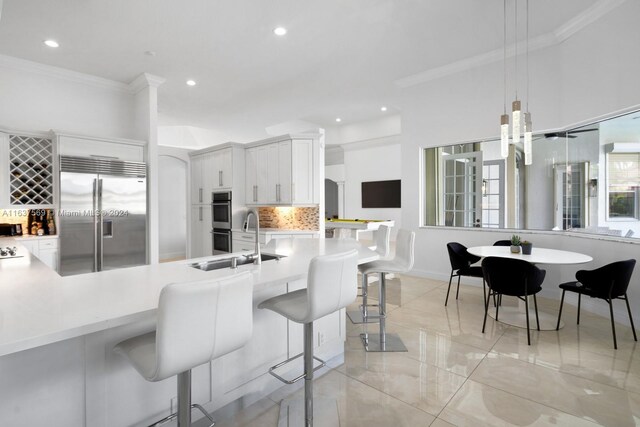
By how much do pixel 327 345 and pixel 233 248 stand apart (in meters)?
3.62

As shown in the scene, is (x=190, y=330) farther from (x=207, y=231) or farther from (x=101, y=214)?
(x=207, y=231)

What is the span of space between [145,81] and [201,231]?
2.93 m

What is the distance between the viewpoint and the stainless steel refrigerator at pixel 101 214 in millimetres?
4074

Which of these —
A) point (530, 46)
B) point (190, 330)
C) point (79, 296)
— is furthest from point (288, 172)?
point (190, 330)

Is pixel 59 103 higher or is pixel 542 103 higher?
pixel 59 103

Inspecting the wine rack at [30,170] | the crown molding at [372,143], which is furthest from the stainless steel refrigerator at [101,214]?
the crown molding at [372,143]

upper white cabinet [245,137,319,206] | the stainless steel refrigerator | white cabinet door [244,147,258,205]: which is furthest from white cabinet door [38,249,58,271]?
upper white cabinet [245,137,319,206]

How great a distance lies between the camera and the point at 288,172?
543cm

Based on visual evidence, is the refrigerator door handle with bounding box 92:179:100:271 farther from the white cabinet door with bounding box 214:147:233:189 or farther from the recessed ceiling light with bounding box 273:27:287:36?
the recessed ceiling light with bounding box 273:27:287:36

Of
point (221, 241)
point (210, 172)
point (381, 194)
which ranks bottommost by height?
point (221, 241)

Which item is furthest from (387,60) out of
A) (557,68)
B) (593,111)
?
(593,111)

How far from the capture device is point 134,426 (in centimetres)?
157

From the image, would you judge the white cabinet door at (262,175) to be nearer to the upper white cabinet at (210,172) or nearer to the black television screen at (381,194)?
the upper white cabinet at (210,172)

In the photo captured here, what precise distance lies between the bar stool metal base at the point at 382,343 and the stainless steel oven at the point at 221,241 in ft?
11.5
